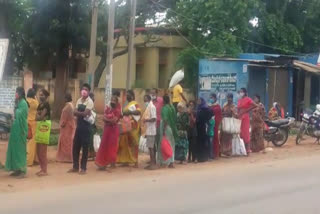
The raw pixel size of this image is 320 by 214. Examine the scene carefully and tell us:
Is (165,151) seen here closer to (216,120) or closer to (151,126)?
(151,126)

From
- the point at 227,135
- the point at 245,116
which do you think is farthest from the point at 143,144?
the point at 245,116

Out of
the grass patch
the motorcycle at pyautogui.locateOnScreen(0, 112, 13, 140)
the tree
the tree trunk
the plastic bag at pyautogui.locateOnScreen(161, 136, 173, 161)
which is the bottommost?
the grass patch

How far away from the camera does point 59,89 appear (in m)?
24.2

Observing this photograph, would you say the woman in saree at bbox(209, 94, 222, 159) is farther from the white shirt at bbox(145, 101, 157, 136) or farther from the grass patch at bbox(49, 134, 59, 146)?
the grass patch at bbox(49, 134, 59, 146)

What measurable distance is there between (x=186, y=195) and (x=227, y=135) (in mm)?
5524

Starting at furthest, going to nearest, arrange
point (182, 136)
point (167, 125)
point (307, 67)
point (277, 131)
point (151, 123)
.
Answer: point (307, 67)
point (277, 131)
point (182, 136)
point (167, 125)
point (151, 123)

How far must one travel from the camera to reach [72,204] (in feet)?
25.9

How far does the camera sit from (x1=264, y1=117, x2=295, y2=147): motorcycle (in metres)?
16.5

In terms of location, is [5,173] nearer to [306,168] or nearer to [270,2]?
[306,168]

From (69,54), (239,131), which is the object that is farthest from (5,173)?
(69,54)

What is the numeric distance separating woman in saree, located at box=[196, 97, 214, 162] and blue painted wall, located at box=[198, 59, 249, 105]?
307 inches

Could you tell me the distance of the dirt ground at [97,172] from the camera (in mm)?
9628

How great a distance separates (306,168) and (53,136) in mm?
7675

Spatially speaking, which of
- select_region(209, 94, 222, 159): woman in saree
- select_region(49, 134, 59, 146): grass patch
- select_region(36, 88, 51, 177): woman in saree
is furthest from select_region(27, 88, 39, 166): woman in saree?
select_region(209, 94, 222, 159): woman in saree
